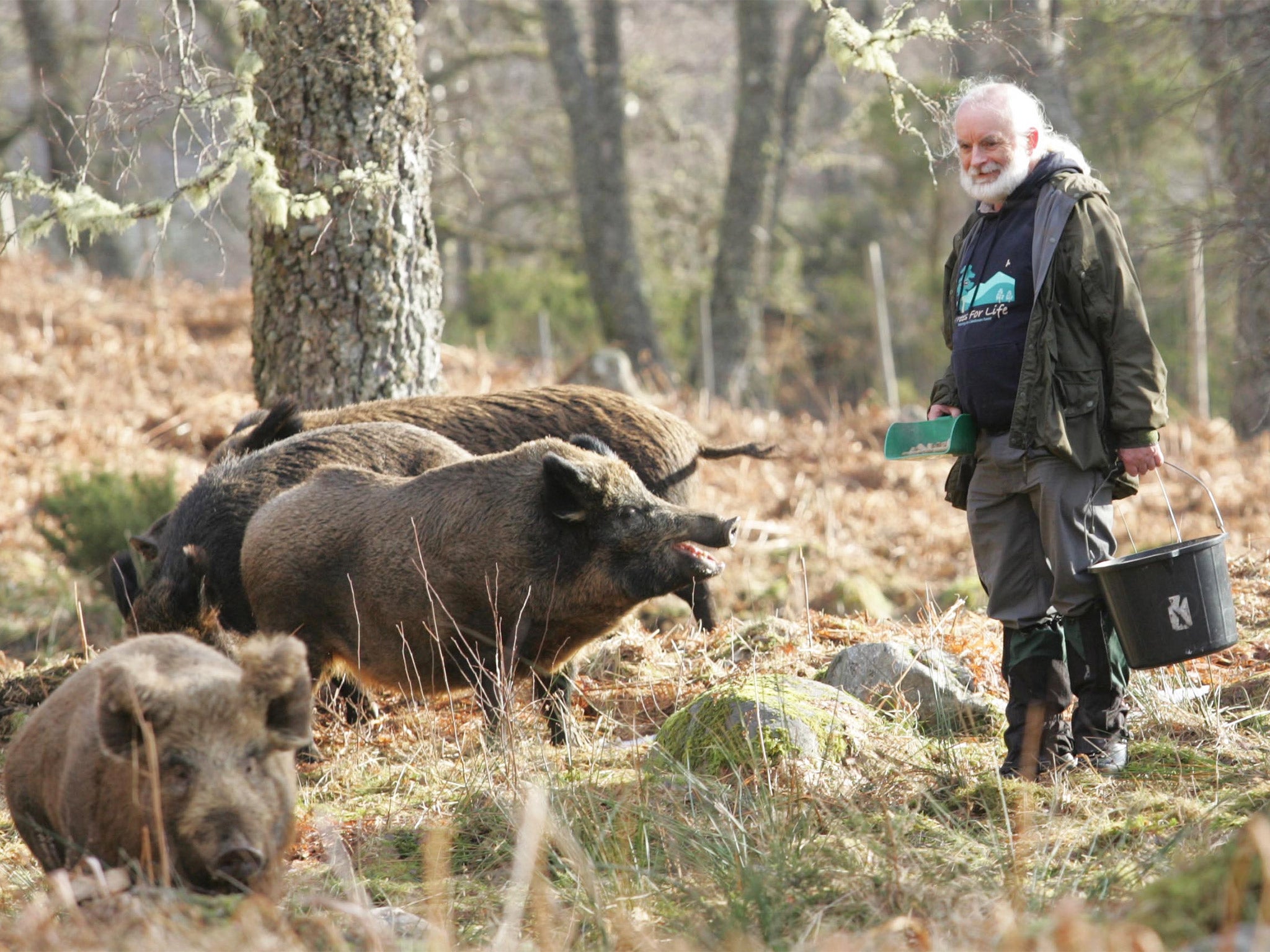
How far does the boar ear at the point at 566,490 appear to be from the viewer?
509cm

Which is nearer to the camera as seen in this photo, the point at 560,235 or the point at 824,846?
the point at 824,846

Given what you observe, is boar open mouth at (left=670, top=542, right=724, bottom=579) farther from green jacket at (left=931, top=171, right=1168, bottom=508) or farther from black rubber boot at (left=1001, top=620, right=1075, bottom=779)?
green jacket at (left=931, top=171, right=1168, bottom=508)

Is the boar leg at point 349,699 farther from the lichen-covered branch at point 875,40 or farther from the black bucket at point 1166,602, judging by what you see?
the lichen-covered branch at point 875,40

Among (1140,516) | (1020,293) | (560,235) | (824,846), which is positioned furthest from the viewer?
(560,235)

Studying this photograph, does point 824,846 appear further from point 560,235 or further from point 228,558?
point 560,235

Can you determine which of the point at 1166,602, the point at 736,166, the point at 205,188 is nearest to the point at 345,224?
the point at 205,188

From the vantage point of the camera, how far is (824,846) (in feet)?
12.4

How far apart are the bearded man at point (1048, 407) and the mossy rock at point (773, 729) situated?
1.80 feet

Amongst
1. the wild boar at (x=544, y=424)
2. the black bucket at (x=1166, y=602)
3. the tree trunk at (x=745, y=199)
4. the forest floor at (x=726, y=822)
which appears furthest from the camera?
the tree trunk at (x=745, y=199)

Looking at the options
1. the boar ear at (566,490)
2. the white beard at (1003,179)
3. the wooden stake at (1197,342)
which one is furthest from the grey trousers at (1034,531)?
the wooden stake at (1197,342)

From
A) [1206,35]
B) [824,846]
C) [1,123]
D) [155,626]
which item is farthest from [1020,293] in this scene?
[1,123]

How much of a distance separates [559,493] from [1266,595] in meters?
4.25

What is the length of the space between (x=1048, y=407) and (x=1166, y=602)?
799 millimetres

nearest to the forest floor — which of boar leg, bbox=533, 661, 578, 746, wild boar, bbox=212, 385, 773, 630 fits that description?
boar leg, bbox=533, 661, 578, 746
